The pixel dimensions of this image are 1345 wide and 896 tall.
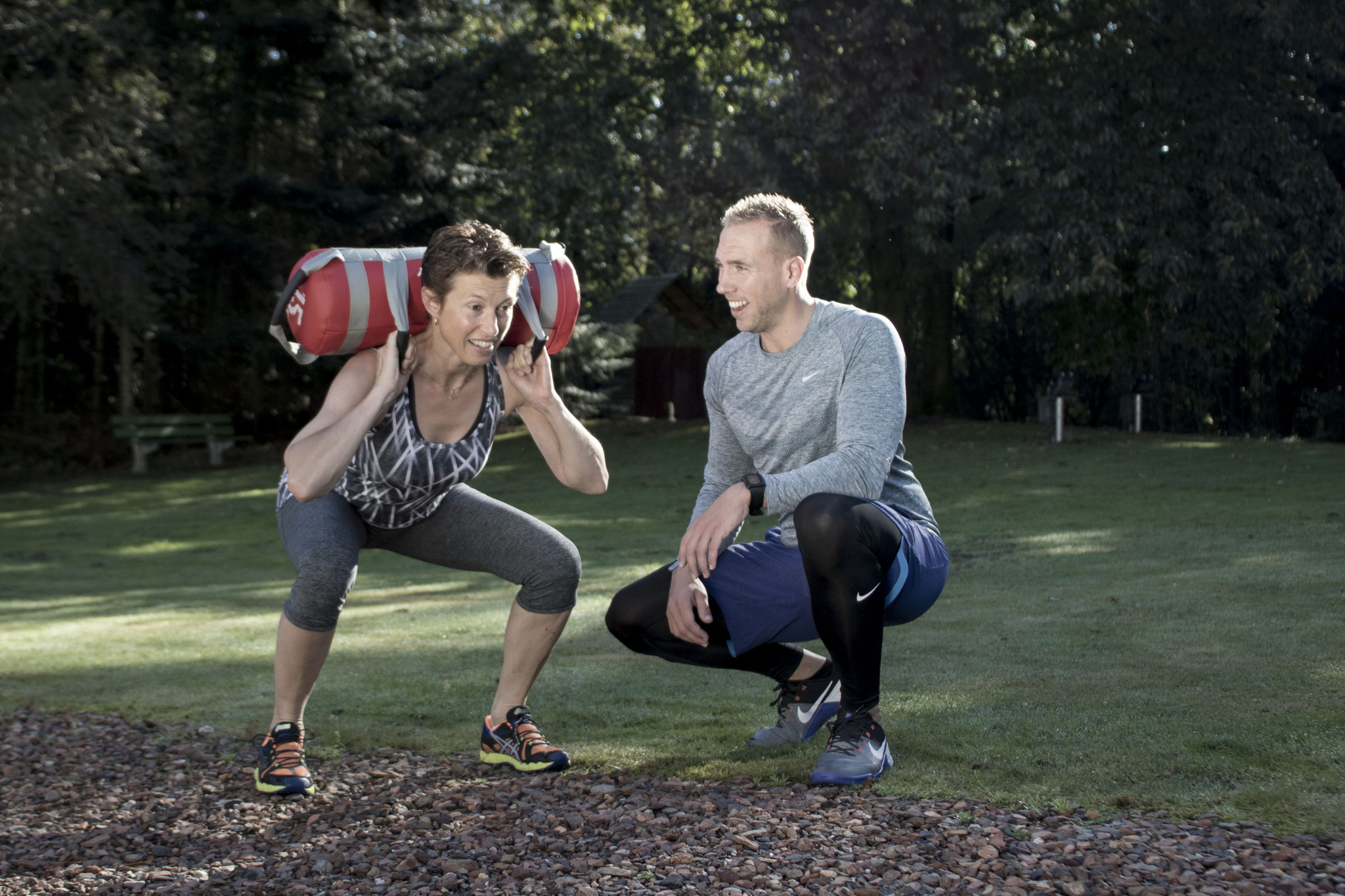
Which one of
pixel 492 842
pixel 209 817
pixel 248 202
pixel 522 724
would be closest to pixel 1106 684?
pixel 522 724

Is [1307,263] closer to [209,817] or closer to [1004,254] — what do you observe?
[1004,254]

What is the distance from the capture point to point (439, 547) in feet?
13.3

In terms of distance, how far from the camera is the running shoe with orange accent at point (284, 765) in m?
3.68

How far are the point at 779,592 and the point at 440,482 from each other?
3.61 ft

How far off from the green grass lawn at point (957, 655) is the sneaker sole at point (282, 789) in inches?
18.6

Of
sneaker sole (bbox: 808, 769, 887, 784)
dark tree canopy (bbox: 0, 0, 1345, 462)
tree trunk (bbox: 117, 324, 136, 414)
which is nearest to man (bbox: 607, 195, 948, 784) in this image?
sneaker sole (bbox: 808, 769, 887, 784)

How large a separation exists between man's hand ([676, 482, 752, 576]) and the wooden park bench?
60.7 ft

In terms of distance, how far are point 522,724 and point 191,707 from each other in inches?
68.9

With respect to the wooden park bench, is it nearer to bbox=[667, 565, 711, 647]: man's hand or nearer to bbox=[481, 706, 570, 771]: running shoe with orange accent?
bbox=[481, 706, 570, 771]: running shoe with orange accent

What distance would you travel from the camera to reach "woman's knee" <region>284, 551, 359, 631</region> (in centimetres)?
364

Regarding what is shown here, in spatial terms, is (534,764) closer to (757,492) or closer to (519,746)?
(519,746)

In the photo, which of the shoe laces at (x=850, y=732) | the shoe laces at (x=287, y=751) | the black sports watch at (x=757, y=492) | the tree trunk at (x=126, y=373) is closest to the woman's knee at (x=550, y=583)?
the black sports watch at (x=757, y=492)

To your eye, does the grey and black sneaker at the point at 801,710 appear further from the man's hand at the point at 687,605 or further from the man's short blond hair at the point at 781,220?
the man's short blond hair at the point at 781,220

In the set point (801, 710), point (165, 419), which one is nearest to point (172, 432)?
point (165, 419)
